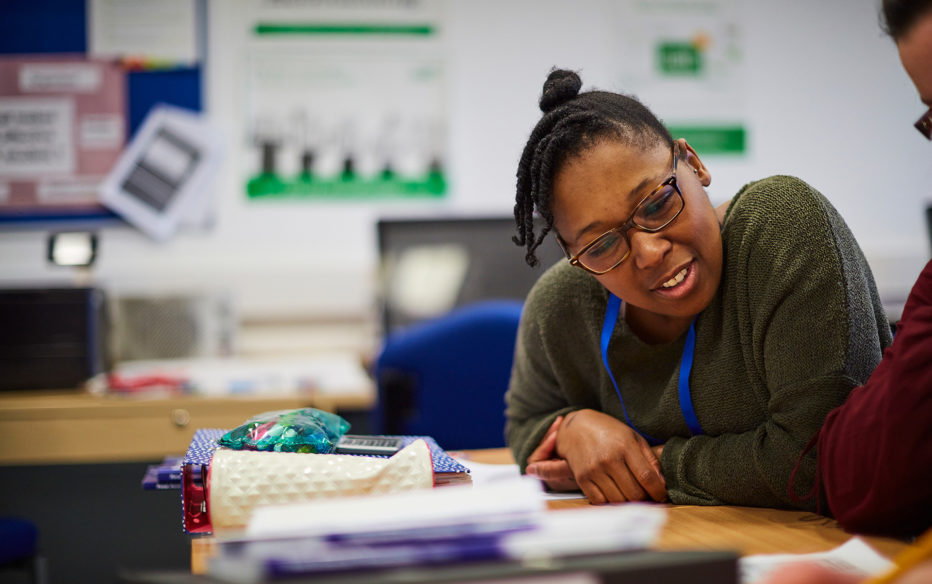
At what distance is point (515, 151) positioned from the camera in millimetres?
2656

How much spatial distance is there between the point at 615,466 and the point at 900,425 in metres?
0.35

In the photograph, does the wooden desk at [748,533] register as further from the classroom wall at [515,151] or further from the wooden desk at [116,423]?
the classroom wall at [515,151]

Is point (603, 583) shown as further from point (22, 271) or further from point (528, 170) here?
point (22, 271)

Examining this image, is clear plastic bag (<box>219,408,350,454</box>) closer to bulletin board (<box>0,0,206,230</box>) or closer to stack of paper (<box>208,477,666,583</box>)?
stack of paper (<box>208,477,666,583</box>)

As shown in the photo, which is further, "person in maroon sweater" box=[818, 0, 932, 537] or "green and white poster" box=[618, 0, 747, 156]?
"green and white poster" box=[618, 0, 747, 156]

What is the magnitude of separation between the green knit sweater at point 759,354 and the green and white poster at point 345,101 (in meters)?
1.88

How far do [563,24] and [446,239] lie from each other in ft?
3.33

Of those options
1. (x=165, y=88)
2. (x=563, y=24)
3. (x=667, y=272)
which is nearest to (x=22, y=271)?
Answer: (x=165, y=88)

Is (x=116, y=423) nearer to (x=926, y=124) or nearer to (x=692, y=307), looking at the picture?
(x=692, y=307)

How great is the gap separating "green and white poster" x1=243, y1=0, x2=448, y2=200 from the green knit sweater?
188 cm

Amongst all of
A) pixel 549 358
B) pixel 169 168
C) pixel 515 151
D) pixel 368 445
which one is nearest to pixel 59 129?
pixel 169 168

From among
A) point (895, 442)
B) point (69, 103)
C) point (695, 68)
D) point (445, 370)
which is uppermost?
point (695, 68)

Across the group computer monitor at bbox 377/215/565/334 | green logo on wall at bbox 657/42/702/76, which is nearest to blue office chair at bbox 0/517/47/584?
computer monitor at bbox 377/215/565/334

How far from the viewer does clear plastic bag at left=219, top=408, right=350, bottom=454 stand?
854mm
